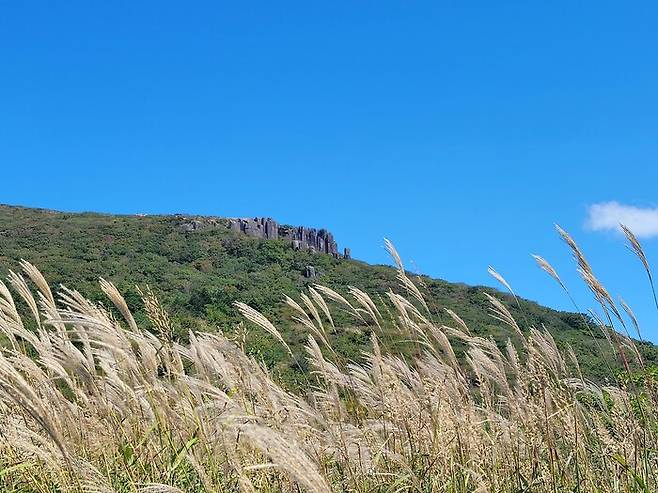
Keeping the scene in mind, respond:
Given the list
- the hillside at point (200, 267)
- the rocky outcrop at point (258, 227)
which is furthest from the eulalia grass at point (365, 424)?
the rocky outcrop at point (258, 227)

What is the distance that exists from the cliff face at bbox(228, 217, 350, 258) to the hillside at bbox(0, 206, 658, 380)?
54.3 inches

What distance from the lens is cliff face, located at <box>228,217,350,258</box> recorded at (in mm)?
60062

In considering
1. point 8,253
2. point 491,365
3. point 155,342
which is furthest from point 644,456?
point 8,253

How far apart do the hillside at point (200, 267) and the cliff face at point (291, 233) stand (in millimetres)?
1380

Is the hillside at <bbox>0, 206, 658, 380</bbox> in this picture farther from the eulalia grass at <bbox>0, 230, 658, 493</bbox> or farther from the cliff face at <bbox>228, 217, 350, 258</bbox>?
the eulalia grass at <bbox>0, 230, 658, 493</bbox>

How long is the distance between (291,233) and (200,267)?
48.6 ft

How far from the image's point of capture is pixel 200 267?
161 ft

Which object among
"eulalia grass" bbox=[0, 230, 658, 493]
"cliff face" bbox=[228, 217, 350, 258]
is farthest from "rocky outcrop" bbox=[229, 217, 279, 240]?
"eulalia grass" bbox=[0, 230, 658, 493]

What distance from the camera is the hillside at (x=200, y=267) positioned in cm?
3675

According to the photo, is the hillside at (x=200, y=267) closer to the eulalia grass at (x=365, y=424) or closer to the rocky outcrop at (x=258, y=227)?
the rocky outcrop at (x=258, y=227)

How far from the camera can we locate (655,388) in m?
3.17

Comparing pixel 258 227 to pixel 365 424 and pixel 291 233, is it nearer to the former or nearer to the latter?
pixel 291 233

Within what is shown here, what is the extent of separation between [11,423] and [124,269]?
139ft

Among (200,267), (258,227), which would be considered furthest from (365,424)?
(258,227)
